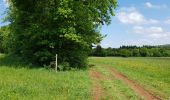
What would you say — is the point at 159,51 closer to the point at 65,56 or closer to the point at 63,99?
the point at 65,56

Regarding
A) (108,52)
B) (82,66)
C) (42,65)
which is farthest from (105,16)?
(108,52)

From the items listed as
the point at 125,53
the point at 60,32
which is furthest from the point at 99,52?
the point at 60,32

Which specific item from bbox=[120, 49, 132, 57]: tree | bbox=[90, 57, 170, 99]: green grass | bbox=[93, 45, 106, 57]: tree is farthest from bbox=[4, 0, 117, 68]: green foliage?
bbox=[120, 49, 132, 57]: tree

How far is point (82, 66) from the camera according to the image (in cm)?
3372

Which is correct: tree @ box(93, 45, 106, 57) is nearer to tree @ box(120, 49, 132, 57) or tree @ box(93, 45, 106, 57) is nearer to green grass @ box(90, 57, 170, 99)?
tree @ box(120, 49, 132, 57)

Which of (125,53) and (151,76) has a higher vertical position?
(125,53)

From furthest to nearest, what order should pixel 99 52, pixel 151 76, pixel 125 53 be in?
pixel 125 53 → pixel 99 52 → pixel 151 76

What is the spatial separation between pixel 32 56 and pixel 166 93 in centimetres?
1674

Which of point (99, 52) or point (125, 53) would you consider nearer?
point (99, 52)

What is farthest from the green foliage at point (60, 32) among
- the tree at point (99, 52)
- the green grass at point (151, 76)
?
the tree at point (99, 52)

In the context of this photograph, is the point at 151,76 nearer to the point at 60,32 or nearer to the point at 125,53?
the point at 60,32

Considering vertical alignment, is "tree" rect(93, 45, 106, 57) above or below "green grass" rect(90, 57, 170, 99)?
above

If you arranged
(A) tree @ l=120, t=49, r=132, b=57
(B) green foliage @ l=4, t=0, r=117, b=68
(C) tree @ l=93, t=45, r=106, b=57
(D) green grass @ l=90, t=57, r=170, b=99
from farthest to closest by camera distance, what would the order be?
(A) tree @ l=120, t=49, r=132, b=57
(C) tree @ l=93, t=45, r=106, b=57
(B) green foliage @ l=4, t=0, r=117, b=68
(D) green grass @ l=90, t=57, r=170, b=99

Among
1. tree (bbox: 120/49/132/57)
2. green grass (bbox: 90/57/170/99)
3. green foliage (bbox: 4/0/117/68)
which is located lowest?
green grass (bbox: 90/57/170/99)
